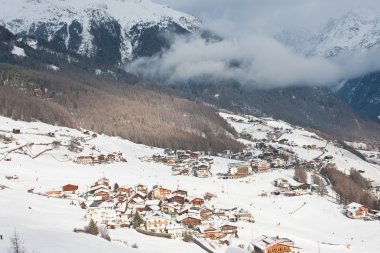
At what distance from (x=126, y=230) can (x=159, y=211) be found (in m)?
8.61

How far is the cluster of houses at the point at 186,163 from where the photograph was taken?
122 metres

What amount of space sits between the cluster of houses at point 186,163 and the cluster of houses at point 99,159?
11362 millimetres

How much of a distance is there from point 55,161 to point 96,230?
65378 millimetres

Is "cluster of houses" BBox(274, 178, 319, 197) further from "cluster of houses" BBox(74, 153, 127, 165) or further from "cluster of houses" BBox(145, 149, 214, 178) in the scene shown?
"cluster of houses" BBox(74, 153, 127, 165)

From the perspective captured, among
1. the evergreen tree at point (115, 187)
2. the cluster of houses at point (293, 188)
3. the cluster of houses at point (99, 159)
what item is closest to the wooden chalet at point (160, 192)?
the evergreen tree at point (115, 187)

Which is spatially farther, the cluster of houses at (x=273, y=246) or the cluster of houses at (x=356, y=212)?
the cluster of houses at (x=356, y=212)

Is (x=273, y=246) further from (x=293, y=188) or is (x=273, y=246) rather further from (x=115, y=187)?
(x=293, y=188)

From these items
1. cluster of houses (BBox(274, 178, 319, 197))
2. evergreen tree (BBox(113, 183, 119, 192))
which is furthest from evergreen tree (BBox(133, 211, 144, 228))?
cluster of houses (BBox(274, 178, 319, 197))

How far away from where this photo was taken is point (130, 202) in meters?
79.1

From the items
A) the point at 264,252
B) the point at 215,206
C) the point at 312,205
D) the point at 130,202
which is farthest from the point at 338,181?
the point at 264,252

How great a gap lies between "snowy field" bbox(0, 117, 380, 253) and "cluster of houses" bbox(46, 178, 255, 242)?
7.85ft

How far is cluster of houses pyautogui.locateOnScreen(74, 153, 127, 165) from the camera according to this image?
119m

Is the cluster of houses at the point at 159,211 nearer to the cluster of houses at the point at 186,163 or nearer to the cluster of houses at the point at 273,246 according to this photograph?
the cluster of houses at the point at 273,246

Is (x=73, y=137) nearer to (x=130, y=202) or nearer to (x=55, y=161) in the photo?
(x=55, y=161)
